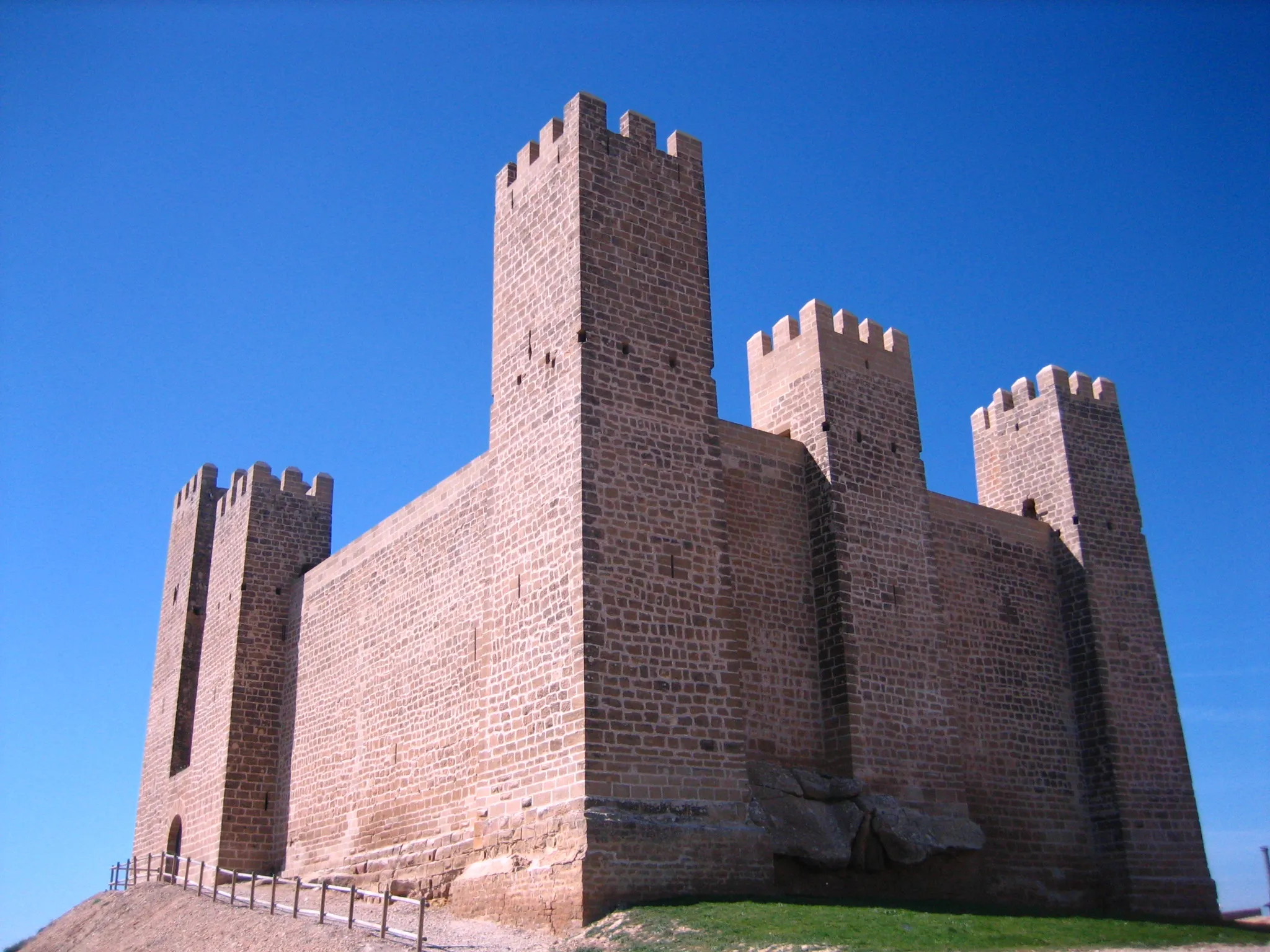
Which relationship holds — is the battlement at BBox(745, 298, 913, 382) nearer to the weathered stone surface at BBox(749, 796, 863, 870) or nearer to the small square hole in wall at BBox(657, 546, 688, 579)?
the small square hole in wall at BBox(657, 546, 688, 579)

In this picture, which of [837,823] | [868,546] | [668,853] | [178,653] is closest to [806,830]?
Answer: [837,823]

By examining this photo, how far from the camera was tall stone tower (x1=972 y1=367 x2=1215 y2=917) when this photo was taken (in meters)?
19.0

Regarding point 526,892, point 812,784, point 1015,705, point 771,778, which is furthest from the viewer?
point 1015,705

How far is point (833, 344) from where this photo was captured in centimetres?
1827

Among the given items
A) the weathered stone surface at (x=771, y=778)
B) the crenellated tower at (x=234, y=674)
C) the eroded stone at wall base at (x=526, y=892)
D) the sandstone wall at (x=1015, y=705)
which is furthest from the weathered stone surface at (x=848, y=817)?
the crenellated tower at (x=234, y=674)

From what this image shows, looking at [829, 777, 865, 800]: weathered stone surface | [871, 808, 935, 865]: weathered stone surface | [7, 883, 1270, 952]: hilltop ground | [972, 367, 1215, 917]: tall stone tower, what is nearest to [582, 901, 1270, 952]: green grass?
[7, 883, 1270, 952]: hilltop ground

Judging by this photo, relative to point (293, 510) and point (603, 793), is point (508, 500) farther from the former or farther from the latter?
point (293, 510)

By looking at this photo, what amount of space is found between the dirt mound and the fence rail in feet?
0.45

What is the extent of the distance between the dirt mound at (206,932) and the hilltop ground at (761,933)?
0.08ft

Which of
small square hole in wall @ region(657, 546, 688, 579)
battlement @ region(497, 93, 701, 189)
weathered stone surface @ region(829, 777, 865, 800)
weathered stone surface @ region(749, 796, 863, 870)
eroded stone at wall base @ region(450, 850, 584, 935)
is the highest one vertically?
battlement @ region(497, 93, 701, 189)

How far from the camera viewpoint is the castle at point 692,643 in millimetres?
14094

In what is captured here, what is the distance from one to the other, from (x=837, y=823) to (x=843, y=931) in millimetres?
3372

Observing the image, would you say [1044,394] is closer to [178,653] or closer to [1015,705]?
[1015,705]

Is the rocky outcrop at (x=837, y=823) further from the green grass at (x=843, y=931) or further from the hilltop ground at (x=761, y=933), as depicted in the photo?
the hilltop ground at (x=761, y=933)
